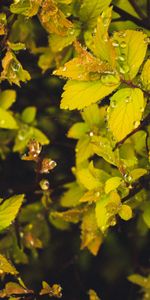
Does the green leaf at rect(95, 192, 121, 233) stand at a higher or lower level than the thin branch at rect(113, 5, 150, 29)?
lower

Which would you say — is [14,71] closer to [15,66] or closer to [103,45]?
[15,66]

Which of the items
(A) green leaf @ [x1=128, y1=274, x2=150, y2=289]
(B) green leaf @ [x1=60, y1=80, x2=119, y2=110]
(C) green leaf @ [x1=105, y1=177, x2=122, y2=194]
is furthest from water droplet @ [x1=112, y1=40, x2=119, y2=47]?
(A) green leaf @ [x1=128, y1=274, x2=150, y2=289]

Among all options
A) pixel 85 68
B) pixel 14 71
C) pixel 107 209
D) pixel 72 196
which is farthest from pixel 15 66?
pixel 72 196

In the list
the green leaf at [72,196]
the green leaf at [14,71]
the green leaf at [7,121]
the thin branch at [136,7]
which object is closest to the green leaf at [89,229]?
the green leaf at [72,196]

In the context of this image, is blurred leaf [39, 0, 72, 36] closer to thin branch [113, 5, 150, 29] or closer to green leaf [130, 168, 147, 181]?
thin branch [113, 5, 150, 29]

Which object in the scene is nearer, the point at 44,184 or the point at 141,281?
the point at 44,184

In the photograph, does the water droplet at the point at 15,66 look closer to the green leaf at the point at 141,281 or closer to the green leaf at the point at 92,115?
the green leaf at the point at 92,115

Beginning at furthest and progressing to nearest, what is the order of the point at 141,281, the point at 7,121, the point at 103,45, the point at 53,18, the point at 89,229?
the point at 141,281
the point at 89,229
the point at 7,121
the point at 53,18
the point at 103,45
